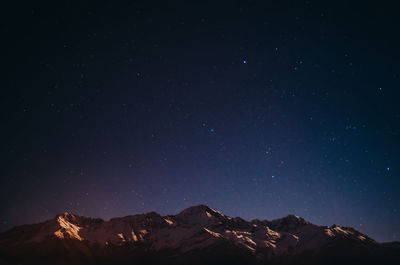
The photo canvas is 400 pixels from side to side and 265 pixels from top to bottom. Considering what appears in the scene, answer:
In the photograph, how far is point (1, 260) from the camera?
18550cm

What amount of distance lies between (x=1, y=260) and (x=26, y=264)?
17.9m

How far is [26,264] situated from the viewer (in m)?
199

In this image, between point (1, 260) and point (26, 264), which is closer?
point (1, 260)
